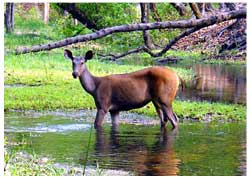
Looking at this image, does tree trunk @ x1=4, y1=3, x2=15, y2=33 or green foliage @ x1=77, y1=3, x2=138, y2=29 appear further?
tree trunk @ x1=4, y1=3, x2=15, y2=33

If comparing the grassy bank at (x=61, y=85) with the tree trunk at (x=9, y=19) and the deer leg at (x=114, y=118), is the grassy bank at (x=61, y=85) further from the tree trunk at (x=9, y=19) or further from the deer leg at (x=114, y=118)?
the tree trunk at (x=9, y=19)

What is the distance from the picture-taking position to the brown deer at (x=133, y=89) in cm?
1004

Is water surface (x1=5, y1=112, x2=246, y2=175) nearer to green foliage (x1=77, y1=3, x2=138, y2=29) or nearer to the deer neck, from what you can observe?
the deer neck

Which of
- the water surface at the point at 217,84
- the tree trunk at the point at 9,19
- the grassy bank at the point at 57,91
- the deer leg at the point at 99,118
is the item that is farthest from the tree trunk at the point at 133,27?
the tree trunk at the point at 9,19

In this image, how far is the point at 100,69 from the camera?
1565cm

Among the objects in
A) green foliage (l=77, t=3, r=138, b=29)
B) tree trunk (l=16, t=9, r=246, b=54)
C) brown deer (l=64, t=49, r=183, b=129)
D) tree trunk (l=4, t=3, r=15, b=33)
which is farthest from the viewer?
tree trunk (l=4, t=3, r=15, b=33)

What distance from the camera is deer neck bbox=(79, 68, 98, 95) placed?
10.1 meters

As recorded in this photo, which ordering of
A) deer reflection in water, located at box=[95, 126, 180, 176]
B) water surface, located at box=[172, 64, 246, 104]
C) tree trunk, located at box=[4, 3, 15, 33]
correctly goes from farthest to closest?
tree trunk, located at box=[4, 3, 15, 33] → water surface, located at box=[172, 64, 246, 104] → deer reflection in water, located at box=[95, 126, 180, 176]

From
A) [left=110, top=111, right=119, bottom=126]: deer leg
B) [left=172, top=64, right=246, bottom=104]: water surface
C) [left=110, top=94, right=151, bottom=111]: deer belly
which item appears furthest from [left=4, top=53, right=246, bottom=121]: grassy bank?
[left=110, top=111, right=119, bottom=126]: deer leg

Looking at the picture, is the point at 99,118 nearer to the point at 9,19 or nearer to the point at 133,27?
the point at 133,27

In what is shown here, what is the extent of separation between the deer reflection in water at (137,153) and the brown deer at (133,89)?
796mm

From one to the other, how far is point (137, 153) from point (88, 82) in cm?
249
